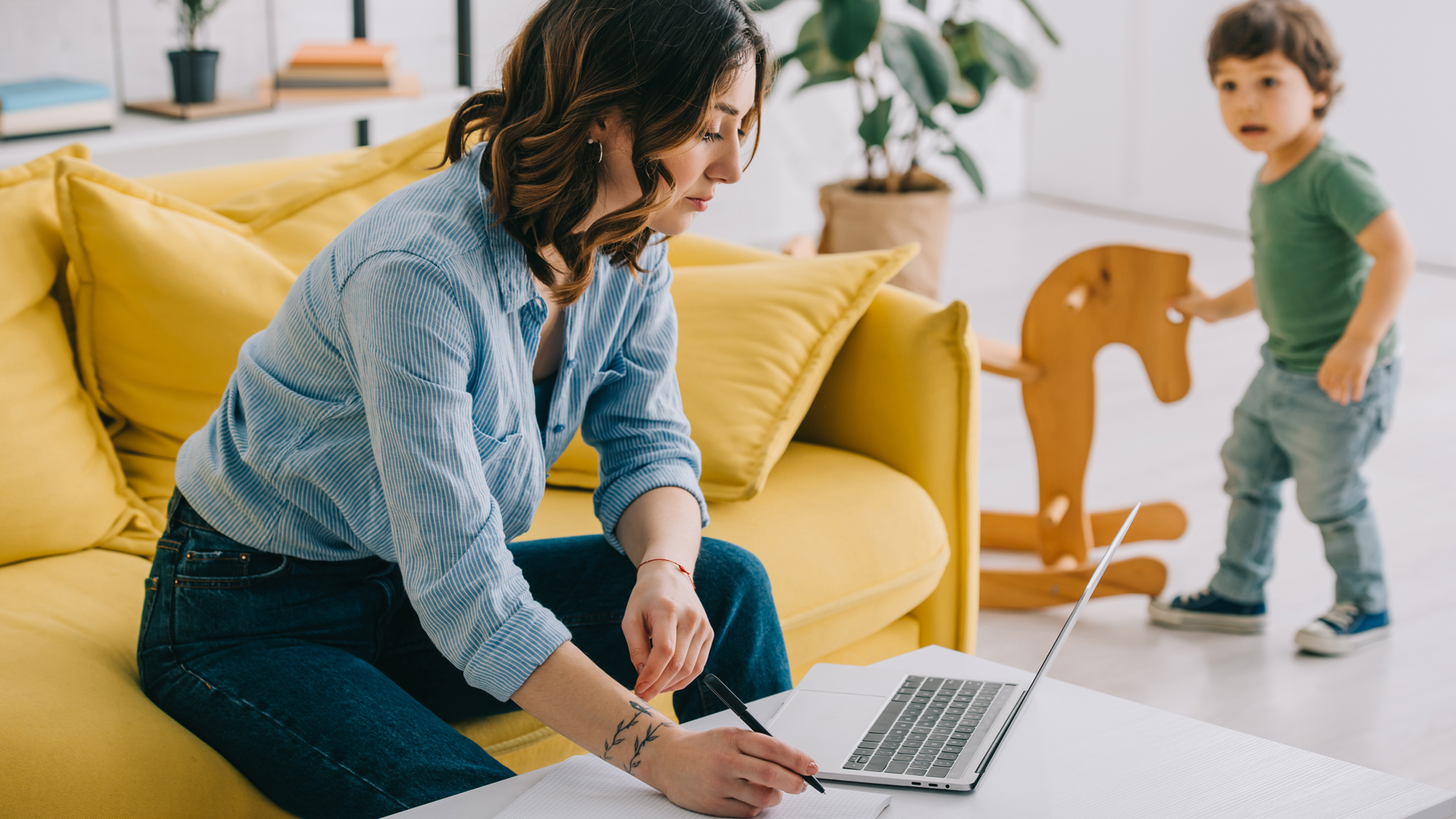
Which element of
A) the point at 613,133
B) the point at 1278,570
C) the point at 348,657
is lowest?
the point at 1278,570

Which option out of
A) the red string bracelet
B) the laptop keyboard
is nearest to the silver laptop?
the laptop keyboard

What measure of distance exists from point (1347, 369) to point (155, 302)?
1.58 meters

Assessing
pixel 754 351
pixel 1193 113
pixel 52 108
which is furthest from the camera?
pixel 1193 113

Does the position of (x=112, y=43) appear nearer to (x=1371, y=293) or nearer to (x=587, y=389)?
(x=587, y=389)

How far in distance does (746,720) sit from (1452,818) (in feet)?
1.63

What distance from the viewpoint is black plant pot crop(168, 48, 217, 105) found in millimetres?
2723

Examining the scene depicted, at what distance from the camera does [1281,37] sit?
1970 mm

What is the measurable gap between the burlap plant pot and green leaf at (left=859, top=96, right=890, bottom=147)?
0.41ft

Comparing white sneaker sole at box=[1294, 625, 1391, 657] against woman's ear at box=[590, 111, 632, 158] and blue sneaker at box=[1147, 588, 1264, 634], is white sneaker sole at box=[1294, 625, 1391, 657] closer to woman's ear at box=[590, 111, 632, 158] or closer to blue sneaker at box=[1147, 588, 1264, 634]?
blue sneaker at box=[1147, 588, 1264, 634]

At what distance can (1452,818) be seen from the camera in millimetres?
922

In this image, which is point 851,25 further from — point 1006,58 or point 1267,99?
point 1267,99

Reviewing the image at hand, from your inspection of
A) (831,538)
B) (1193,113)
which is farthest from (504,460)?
(1193,113)

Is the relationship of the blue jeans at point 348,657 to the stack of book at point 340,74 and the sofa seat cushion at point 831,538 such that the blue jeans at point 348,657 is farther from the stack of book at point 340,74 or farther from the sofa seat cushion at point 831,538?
the stack of book at point 340,74

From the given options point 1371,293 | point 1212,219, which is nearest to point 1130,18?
point 1212,219
